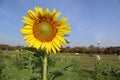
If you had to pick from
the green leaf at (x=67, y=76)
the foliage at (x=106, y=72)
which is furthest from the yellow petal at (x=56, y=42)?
the foliage at (x=106, y=72)

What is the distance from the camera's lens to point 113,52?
159 feet

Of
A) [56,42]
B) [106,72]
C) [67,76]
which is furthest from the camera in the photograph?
[106,72]

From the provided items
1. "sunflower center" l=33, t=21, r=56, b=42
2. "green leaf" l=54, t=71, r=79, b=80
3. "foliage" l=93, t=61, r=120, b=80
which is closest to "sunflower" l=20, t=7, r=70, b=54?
"sunflower center" l=33, t=21, r=56, b=42

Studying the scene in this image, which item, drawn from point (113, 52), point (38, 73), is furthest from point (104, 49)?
point (38, 73)

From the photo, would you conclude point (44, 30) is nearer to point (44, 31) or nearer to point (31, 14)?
point (44, 31)

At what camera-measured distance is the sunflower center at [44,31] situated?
7.19 feet

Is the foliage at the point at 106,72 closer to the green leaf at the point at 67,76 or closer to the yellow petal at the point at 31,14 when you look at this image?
the green leaf at the point at 67,76

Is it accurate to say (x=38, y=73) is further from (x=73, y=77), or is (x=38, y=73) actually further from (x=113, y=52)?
(x=113, y=52)

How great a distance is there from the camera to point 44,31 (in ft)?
7.13

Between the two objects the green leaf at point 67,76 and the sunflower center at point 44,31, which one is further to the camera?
the green leaf at point 67,76

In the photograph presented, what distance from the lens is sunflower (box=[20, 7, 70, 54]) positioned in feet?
7.07

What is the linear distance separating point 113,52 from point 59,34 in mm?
47035

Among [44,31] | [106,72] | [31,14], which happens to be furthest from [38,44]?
[106,72]

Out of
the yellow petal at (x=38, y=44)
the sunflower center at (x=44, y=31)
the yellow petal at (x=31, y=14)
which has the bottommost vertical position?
the yellow petal at (x=38, y=44)
